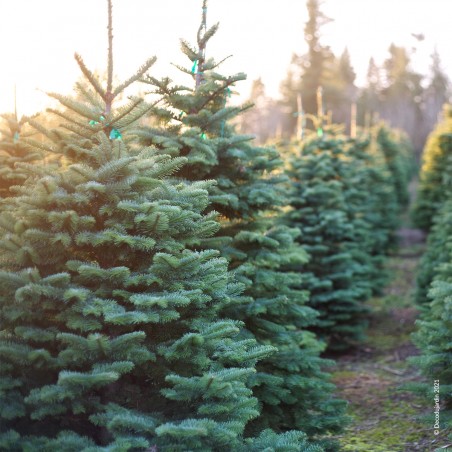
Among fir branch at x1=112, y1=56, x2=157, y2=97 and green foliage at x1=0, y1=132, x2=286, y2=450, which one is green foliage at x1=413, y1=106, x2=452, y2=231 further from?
green foliage at x1=0, y1=132, x2=286, y2=450

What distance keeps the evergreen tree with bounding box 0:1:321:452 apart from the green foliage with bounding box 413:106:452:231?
14.9 metres

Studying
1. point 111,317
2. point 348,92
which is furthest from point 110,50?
point 348,92

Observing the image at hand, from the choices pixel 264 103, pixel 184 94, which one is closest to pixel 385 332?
pixel 184 94

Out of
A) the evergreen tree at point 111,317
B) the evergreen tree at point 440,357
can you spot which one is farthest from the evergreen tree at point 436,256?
the evergreen tree at point 111,317

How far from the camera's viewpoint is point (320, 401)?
5.95 metres

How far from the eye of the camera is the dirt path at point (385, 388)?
6398 millimetres

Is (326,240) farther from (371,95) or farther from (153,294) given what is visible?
(371,95)

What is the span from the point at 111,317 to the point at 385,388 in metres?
6.28

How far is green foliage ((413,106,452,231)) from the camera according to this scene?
17812 millimetres

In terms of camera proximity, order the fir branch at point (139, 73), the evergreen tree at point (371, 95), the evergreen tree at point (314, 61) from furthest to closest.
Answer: the evergreen tree at point (371, 95), the evergreen tree at point (314, 61), the fir branch at point (139, 73)

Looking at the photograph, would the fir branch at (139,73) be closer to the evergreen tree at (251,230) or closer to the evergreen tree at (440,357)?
the evergreen tree at (251,230)

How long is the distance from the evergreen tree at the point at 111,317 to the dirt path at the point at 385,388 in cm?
272

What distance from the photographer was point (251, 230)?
6371mm

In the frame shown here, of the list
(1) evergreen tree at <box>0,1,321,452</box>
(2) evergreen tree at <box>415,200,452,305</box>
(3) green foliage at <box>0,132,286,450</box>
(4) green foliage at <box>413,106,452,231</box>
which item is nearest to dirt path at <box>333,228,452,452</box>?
(2) evergreen tree at <box>415,200,452,305</box>
